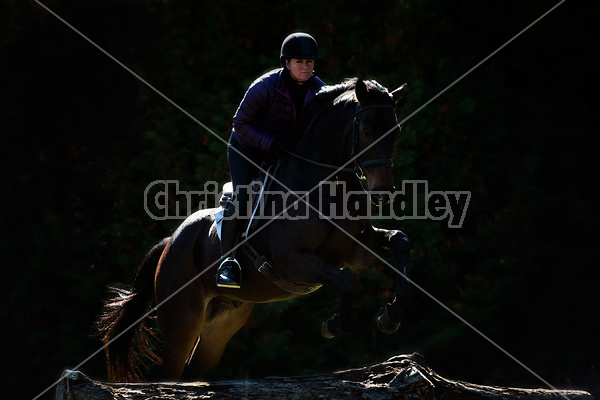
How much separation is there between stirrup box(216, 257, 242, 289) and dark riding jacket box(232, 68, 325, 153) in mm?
963

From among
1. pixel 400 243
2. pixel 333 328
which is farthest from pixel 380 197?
pixel 333 328

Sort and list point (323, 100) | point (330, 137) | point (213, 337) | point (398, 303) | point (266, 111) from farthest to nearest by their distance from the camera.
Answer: point (213, 337), point (266, 111), point (323, 100), point (330, 137), point (398, 303)

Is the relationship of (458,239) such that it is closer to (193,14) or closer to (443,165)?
(443,165)

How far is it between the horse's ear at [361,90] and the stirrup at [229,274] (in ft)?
5.66

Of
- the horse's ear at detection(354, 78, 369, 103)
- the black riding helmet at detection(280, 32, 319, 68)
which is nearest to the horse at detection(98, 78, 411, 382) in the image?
the horse's ear at detection(354, 78, 369, 103)

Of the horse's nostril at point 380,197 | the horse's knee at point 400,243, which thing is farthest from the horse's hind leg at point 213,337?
the horse's nostril at point 380,197

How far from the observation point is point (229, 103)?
33.0 ft

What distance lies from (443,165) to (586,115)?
2739 millimetres

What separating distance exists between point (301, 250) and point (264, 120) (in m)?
1.17

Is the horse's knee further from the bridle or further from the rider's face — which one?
the rider's face

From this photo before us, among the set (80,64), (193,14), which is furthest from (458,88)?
(80,64)

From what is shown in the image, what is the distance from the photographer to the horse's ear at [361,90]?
17.3 ft

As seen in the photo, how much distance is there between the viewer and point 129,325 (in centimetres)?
701

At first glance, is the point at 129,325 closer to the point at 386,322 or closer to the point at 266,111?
the point at 266,111
